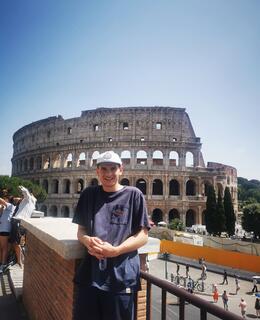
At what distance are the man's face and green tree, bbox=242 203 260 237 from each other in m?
32.3

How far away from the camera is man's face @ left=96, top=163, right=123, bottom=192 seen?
2.46 metres

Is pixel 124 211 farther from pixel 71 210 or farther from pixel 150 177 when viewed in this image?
pixel 71 210

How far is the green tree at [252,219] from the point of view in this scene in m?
31.1

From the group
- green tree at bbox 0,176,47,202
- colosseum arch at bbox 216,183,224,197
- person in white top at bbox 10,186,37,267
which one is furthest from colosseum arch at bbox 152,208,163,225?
person in white top at bbox 10,186,37,267

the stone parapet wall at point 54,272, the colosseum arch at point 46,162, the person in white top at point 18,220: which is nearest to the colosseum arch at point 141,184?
the colosseum arch at point 46,162

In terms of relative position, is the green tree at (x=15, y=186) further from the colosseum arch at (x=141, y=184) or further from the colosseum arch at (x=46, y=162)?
the colosseum arch at (x=141, y=184)

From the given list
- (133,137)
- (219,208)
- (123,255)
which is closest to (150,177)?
(133,137)

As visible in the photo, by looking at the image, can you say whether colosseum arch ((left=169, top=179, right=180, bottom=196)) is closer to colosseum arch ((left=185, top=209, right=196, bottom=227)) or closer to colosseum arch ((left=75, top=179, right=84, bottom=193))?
colosseum arch ((left=185, top=209, right=196, bottom=227))

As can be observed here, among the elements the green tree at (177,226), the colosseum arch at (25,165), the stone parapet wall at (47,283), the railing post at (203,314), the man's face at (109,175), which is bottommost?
the green tree at (177,226)

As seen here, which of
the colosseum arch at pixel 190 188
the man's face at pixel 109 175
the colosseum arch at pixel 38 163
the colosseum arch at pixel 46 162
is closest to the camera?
the man's face at pixel 109 175

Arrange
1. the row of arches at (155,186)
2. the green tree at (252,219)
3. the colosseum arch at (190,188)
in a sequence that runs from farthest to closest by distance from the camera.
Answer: the colosseum arch at (190,188), the row of arches at (155,186), the green tree at (252,219)

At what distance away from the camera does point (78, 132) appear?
38.6m

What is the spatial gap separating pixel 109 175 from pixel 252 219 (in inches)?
1298

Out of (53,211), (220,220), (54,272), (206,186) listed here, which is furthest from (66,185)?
(54,272)
